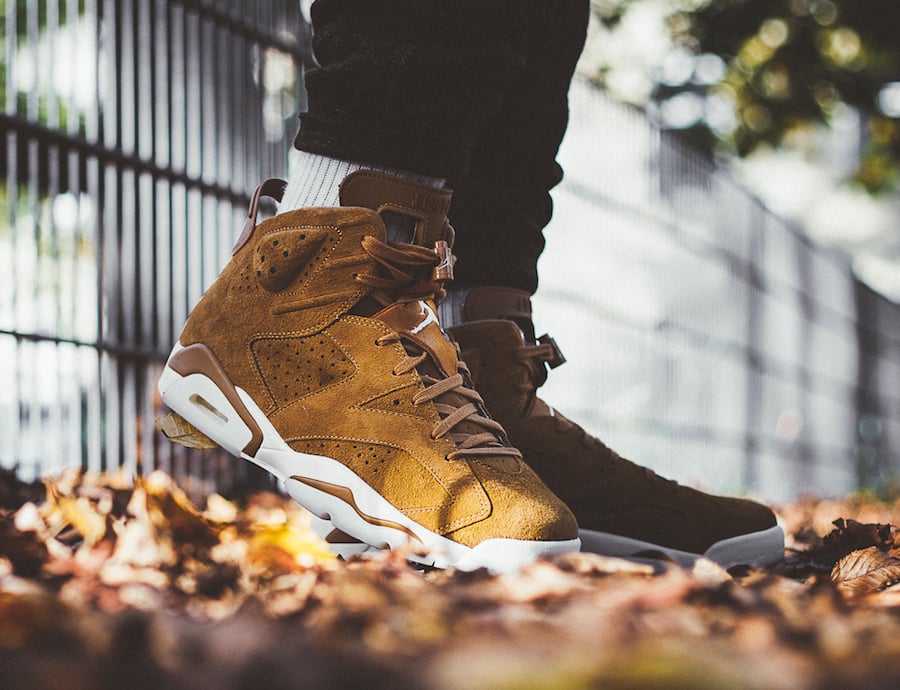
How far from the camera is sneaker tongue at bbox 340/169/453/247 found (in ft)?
5.05

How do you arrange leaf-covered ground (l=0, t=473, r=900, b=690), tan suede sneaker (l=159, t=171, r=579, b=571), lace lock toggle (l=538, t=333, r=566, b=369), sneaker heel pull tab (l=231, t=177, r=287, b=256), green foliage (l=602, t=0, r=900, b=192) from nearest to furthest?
leaf-covered ground (l=0, t=473, r=900, b=690) → tan suede sneaker (l=159, t=171, r=579, b=571) → sneaker heel pull tab (l=231, t=177, r=287, b=256) → lace lock toggle (l=538, t=333, r=566, b=369) → green foliage (l=602, t=0, r=900, b=192)

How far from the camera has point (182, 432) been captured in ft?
5.16

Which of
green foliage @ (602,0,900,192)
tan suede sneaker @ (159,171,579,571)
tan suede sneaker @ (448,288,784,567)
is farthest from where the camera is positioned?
green foliage @ (602,0,900,192)

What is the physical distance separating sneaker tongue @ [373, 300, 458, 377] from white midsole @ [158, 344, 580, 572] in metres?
0.23

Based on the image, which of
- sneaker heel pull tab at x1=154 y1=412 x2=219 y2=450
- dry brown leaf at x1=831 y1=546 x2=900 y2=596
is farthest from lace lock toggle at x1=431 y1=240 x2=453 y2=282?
dry brown leaf at x1=831 y1=546 x2=900 y2=596

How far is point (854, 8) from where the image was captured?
730 centimetres

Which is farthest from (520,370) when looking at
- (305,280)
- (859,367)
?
(859,367)

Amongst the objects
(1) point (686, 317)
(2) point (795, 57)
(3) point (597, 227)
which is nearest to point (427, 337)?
(3) point (597, 227)

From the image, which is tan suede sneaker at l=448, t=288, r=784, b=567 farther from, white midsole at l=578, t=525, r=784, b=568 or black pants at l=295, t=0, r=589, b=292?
black pants at l=295, t=0, r=589, b=292

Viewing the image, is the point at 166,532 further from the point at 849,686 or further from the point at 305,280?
the point at 849,686

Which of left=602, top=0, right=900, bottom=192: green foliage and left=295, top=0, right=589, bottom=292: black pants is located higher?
left=602, top=0, right=900, bottom=192: green foliage

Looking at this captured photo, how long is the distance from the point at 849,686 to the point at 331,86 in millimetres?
1219

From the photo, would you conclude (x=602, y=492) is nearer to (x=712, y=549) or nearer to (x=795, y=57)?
(x=712, y=549)

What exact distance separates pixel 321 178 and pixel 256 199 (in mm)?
152
